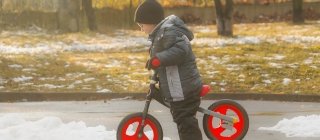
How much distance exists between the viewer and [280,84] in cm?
1250

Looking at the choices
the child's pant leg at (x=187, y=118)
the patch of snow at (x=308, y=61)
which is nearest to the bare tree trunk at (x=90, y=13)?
the patch of snow at (x=308, y=61)

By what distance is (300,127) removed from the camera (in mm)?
7699

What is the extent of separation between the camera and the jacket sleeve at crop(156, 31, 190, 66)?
5891mm

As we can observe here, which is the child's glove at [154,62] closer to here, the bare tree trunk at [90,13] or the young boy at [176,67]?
the young boy at [176,67]

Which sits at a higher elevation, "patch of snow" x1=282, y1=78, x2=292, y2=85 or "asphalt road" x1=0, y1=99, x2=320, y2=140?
"asphalt road" x1=0, y1=99, x2=320, y2=140

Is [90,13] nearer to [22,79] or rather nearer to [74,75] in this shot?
[74,75]

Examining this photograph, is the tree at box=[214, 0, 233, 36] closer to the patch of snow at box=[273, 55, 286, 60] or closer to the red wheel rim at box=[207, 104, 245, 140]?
the patch of snow at box=[273, 55, 286, 60]

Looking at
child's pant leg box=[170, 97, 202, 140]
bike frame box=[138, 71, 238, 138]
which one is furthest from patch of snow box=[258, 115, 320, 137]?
child's pant leg box=[170, 97, 202, 140]

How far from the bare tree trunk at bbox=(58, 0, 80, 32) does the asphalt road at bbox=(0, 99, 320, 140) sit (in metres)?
19.5

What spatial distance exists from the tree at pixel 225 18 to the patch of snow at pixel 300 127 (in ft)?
55.4

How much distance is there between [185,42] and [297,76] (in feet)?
25.9

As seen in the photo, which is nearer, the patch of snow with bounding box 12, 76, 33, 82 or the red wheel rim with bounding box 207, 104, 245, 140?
the red wheel rim with bounding box 207, 104, 245, 140

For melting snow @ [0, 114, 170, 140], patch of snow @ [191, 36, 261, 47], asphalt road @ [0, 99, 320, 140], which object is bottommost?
patch of snow @ [191, 36, 261, 47]

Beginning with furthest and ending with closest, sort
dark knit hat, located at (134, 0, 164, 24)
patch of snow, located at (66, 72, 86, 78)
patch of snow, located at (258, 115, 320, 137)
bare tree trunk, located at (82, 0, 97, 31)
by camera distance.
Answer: bare tree trunk, located at (82, 0, 97, 31) → patch of snow, located at (66, 72, 86, 78) → patch of snow, located at (258, 115, 320, 137) → dark knit hat, located at (134, 0, 164, 24)
